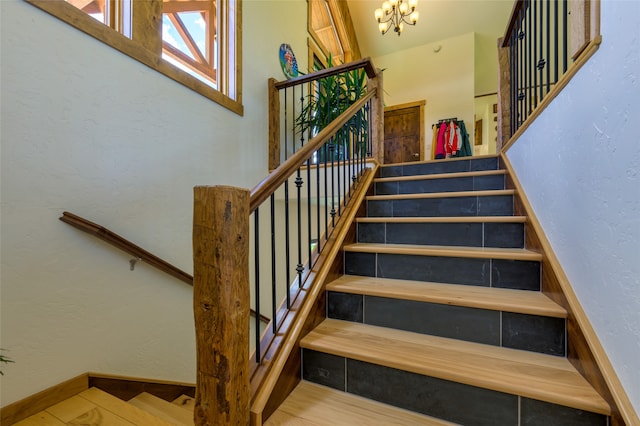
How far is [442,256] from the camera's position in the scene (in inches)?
55.9

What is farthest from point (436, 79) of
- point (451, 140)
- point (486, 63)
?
point (451, 140)

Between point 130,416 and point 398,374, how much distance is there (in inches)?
45.8

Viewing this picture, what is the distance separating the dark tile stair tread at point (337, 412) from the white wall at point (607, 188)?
23.5 inches

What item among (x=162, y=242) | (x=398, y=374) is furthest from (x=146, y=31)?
(x=398, y=374)

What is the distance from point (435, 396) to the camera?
0.96 m

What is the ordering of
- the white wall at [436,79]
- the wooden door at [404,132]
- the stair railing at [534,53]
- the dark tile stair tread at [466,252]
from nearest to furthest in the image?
the stair railing at [534,53] → the dark tile stair tread at [466,252] → the white wall at [436,79] → the wooden door at [404,132]

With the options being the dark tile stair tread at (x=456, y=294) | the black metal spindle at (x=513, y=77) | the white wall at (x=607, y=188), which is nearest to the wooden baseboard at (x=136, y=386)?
the dark tile stair tread at (x=456, y=294)

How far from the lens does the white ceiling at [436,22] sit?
15.8ft

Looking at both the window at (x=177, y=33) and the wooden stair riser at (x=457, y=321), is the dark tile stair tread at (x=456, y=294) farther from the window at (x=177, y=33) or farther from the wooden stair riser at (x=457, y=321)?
the window at (x=177, y=33)

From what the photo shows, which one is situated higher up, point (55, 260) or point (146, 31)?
point (146, 31)

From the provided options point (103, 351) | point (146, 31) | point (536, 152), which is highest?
point (146, 31)

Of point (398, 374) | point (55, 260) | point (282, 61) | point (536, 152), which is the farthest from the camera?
point (282, 61)

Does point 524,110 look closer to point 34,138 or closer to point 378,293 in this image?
point 378,293

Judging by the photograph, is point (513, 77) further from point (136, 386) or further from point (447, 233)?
point (136, 386)
